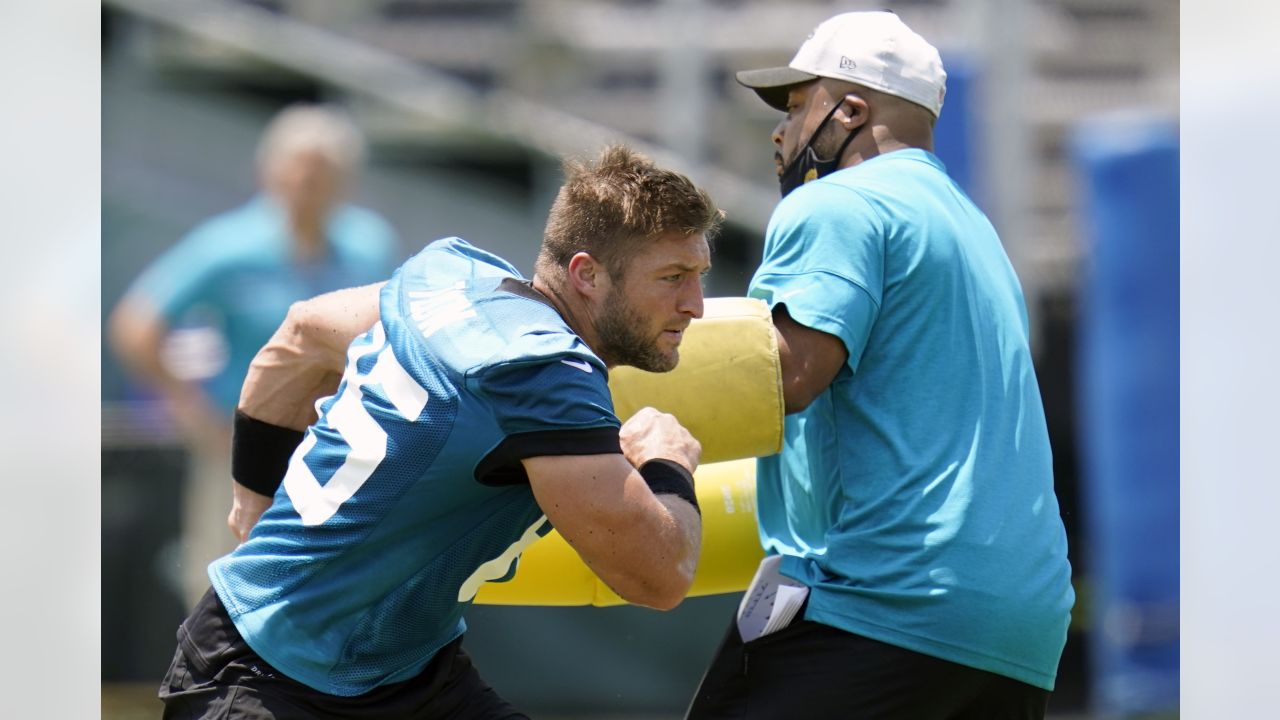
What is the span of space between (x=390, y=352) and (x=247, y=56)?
232 inches

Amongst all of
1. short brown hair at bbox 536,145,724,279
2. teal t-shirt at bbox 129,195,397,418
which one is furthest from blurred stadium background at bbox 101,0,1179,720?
short brown hair at bbox 536,145,724,279

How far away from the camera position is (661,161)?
25.9 ft

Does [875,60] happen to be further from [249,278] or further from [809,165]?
[249,278]

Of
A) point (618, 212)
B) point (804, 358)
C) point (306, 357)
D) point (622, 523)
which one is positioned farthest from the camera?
point (306, 357)

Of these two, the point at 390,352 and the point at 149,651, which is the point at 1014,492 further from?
the point at 149,651

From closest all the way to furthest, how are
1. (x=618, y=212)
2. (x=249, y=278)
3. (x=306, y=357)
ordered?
(x=618, y=212)
(x=306, y=357)
(x=249, y=278)

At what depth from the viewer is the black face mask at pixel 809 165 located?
3156 mm

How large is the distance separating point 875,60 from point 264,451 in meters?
1.44

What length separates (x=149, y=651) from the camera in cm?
640

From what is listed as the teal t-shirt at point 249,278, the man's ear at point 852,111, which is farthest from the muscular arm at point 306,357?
the teal t-shirt at point 249,278

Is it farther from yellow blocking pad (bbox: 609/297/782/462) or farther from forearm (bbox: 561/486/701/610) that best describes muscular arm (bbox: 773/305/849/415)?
forearm (bbox: 561/486/701/610)

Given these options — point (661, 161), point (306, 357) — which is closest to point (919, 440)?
point (306, 357)

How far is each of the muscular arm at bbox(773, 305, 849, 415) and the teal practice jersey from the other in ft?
1.59

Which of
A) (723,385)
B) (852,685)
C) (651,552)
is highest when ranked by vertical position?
(723,385)
